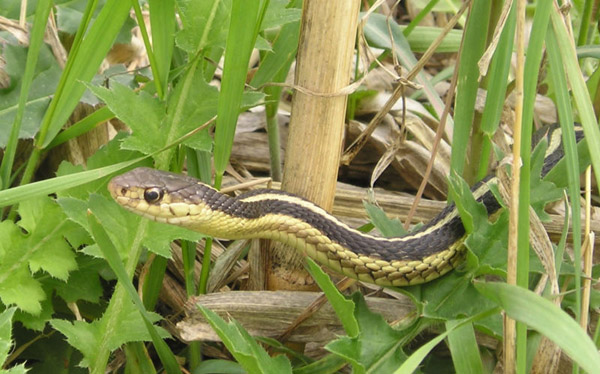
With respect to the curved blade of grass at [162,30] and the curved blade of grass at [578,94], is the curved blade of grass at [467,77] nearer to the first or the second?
the curved blade of grass at [578,94]

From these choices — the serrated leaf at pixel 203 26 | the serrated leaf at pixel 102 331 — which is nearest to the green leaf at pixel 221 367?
the serrated leaf at pixel 102 331

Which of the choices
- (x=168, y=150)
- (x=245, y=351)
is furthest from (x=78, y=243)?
(x=245, y=351)

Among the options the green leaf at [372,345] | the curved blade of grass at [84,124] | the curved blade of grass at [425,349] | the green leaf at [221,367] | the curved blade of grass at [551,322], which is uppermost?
the curved blade of grass at [84,124]

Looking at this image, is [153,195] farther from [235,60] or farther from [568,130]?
[568,130]

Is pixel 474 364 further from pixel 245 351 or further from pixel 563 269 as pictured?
pixel 245 351

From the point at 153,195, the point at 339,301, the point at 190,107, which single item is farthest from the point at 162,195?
the point at 339,301

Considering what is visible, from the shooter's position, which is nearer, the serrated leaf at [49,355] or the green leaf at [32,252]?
the green leaf at [32,252]

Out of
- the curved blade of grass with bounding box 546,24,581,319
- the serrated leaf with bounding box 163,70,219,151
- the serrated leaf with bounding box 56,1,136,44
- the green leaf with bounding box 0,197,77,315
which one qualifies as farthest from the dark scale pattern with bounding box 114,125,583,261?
the serrated leaf with bounding box 56,1,136,44
